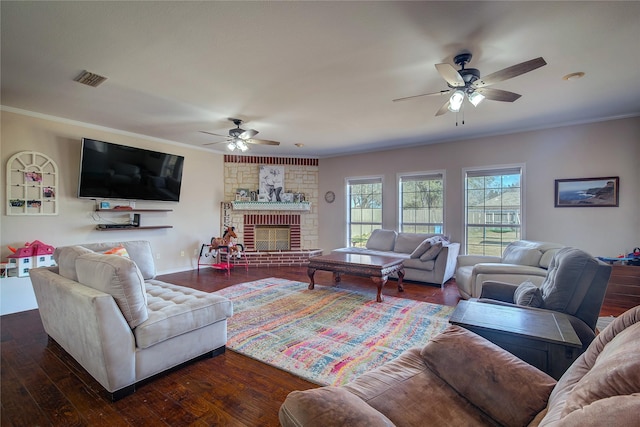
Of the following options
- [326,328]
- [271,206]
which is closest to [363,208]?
[271,206]

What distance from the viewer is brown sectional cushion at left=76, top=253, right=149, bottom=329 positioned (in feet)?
6.37

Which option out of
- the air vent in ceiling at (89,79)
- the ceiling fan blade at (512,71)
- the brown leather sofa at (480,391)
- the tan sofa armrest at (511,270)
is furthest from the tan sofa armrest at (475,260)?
the air vent in ceiling at (89,79)

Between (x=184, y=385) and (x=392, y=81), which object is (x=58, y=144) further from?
(x=392, y=81)

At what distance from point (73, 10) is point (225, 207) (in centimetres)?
481

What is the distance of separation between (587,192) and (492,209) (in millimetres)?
1263

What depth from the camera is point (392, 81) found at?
3.01 m

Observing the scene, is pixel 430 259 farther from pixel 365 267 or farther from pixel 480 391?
pixel 480 391

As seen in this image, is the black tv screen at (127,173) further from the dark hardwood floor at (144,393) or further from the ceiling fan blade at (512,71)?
the ceiling fan blade at (512,71)

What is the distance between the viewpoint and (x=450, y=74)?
7.95 ft

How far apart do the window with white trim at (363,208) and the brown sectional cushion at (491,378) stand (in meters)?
5.12

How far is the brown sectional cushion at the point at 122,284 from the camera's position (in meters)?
1.94

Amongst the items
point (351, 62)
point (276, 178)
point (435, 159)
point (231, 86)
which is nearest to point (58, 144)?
point (231, 86)

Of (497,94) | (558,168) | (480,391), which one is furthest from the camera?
(558,168)

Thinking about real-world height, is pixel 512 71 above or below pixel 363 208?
above
